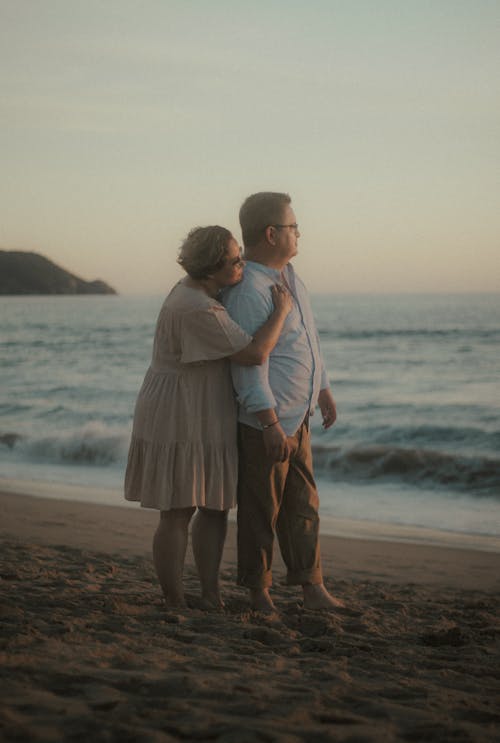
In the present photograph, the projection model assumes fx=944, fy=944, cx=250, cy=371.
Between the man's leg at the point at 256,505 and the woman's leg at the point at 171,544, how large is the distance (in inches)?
9.7

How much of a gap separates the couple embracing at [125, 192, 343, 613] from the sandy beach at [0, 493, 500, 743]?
35 cm

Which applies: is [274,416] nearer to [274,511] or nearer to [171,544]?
[274,511]

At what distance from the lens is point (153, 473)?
3938mm

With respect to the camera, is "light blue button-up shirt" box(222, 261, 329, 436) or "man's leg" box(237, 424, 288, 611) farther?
"man's leg" box(237, 424, 288, 611)

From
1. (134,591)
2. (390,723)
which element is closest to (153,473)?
(134,591)

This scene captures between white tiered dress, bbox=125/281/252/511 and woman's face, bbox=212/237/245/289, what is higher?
woman's face, bbox=212/237/245/289

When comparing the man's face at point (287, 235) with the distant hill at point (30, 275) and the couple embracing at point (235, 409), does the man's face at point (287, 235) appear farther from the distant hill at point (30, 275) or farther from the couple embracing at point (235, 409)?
the distant hill at point (30, 275)

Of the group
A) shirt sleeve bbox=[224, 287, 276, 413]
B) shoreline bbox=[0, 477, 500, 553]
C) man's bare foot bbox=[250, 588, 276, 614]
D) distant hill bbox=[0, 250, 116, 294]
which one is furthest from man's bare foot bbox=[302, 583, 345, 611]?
distant hill bbox=[0, 250, 116, 294]

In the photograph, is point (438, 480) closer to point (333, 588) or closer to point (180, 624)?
point (333, 588)

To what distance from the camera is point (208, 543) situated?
4141mm

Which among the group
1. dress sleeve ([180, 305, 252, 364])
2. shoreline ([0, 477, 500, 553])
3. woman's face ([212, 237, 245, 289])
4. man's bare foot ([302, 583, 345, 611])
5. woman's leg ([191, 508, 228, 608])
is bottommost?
shoreline ([0, 477, 500, 553])

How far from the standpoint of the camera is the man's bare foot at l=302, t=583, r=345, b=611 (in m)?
4.30

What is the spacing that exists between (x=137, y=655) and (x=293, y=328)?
1.51 metres

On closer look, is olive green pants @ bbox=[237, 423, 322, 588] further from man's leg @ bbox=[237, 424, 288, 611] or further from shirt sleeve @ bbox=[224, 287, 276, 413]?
shirt sleeve @ bbox=[224, 287, 276, 413]
